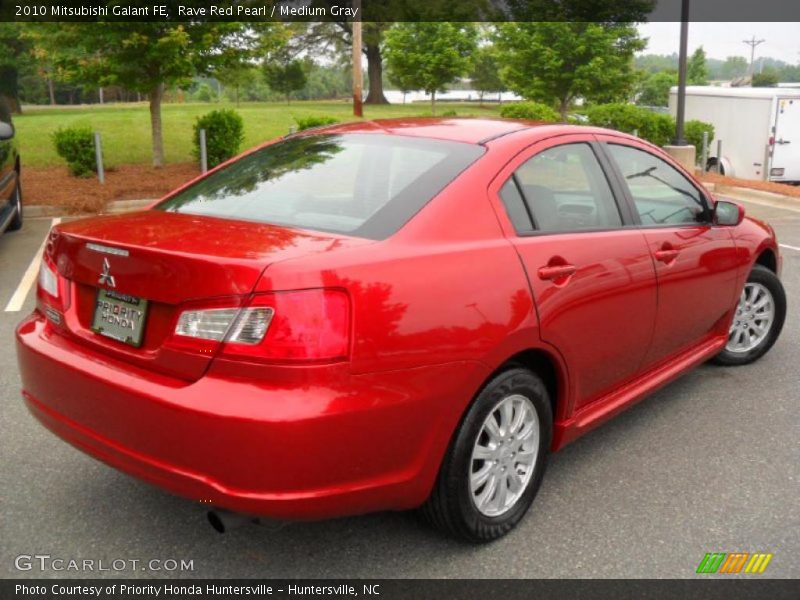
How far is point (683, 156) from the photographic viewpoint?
16359mm

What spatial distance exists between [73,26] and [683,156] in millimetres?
11818

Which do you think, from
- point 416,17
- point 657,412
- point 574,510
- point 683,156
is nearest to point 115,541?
point 574,510

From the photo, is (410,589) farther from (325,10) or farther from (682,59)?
(325,10)

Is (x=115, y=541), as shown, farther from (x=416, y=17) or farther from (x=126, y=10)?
(x=416, y=17)

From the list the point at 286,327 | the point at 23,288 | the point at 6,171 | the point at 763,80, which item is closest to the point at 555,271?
the point at 286,327

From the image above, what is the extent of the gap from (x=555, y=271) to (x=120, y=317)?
1.62 metres

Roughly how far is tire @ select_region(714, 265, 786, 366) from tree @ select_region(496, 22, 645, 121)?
21532 millimetres

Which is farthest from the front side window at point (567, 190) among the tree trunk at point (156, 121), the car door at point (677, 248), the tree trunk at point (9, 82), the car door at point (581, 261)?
the tree trunk at point (9, 82)

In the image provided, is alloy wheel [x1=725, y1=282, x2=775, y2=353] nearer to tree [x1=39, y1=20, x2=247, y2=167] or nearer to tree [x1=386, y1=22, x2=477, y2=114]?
tree [x1=39, y1=20, x2=247, y2=167]

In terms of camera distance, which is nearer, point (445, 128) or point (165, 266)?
point (165, 266)

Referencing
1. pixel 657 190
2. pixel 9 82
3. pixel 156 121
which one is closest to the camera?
pixel 657 190

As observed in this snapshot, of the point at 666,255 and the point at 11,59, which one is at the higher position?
the point at 11,59

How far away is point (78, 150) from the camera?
14.0m

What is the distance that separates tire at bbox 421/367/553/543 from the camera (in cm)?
277
